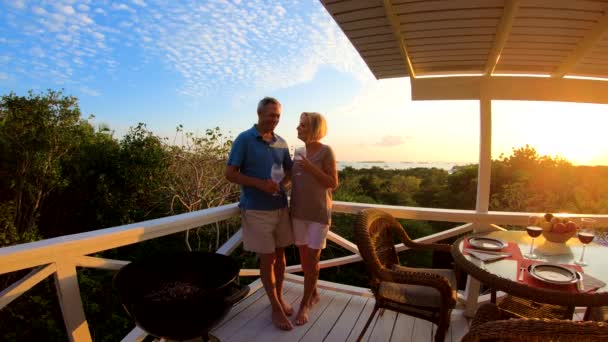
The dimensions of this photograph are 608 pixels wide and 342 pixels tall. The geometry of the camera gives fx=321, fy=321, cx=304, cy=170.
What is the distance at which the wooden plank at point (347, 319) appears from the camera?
2.18m

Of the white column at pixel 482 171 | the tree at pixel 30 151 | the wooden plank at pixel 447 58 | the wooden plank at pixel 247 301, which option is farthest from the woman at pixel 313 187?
the tree at pixel 30 151

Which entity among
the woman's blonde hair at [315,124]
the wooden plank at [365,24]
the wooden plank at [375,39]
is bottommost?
the woman's blonde hair at [315,124]

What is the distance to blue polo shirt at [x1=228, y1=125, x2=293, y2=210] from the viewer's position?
203 centimetres

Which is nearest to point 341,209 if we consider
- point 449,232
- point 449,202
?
point 449,232

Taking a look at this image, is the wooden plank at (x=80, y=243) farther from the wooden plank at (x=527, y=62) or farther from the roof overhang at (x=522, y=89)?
the wooden plank at (x=527, y=62)

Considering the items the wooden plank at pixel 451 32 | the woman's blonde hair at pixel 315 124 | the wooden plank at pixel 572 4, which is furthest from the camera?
the woman's blonde hair at pixel 315 124

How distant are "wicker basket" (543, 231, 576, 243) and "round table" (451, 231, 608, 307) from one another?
47mm

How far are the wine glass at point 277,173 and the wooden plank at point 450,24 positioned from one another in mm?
1171

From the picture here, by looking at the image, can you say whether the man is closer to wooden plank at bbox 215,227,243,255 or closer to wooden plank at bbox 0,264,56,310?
wooden plank at bbox 215,227,243,255

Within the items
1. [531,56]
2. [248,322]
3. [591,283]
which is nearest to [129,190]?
[248,322]

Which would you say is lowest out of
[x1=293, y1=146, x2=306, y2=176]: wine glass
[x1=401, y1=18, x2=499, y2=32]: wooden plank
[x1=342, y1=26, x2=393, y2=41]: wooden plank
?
[x1=293, y1=146, x2=306, y2=176]: wine glass

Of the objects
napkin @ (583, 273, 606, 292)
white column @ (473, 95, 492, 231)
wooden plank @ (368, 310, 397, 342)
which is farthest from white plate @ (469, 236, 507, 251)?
wooden plank @ (368, 310, 397, 342)

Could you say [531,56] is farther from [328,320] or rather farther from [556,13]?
[328,320]

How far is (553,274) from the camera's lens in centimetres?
161
